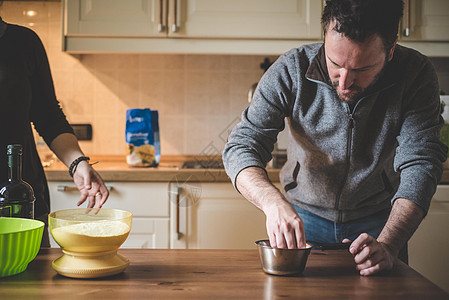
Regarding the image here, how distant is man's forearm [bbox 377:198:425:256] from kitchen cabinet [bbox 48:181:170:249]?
3.76ft

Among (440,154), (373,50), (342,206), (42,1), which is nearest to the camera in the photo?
(373,50)

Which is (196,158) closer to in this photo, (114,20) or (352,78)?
(114,20)

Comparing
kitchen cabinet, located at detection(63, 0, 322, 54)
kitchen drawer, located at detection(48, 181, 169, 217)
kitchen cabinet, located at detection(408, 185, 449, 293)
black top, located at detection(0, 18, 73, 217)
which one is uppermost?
kitchen cabinet, located at detection(63, 0, 322, 54)

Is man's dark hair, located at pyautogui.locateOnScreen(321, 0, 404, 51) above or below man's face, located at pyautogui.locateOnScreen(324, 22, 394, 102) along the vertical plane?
above

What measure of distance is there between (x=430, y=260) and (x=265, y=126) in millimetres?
1297

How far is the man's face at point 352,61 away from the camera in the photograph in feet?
3.58

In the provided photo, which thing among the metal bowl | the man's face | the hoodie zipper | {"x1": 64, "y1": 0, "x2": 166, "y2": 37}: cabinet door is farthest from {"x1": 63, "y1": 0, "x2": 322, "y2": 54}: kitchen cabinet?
the metal bowl

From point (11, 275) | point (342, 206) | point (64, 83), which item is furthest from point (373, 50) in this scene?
point (64, 83)

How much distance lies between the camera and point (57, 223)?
2.97 feet

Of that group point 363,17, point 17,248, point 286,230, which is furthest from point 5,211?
point 363,17

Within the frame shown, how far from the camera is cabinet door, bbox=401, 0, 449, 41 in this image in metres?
2.26

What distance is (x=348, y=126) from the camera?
1319mm

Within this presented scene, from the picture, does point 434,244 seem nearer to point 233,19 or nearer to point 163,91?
point 233,19

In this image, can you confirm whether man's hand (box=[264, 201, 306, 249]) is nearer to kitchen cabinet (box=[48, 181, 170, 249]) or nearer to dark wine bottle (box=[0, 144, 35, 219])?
dark wine bottle (box=[0, 144, 35, 219])
